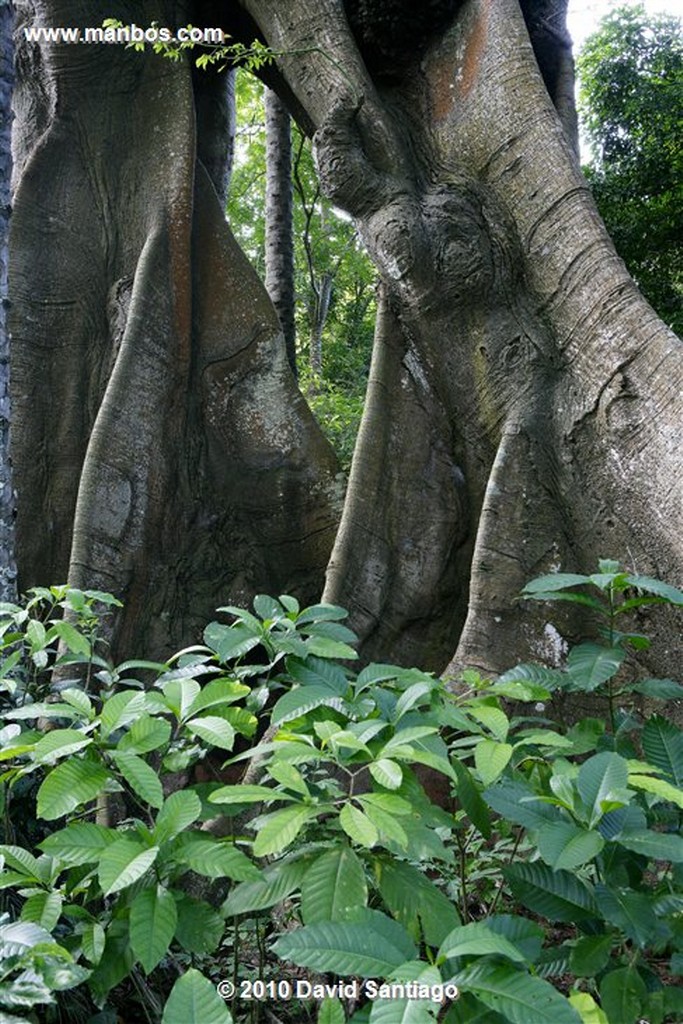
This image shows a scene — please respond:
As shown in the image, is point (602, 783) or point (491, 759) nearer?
point (602, 783)

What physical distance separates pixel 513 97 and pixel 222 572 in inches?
99.0

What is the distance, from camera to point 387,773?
5.20 ft

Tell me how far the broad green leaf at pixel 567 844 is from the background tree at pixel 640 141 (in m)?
7.89

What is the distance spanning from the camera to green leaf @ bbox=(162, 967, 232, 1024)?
1.42 metres

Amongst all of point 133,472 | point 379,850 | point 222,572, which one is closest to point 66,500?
point 133,472

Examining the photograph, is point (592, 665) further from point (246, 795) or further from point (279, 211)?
point (279, 211)

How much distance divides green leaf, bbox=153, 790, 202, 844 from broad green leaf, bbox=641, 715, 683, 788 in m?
0.93

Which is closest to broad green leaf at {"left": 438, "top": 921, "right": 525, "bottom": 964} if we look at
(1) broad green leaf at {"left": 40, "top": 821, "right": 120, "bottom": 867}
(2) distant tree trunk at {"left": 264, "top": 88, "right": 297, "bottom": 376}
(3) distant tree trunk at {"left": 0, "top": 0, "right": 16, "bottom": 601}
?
(1) broad green leaf at {"left": 40, "top": 821, "right": 120, "bottom": 867}

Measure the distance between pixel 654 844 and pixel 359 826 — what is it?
51cm

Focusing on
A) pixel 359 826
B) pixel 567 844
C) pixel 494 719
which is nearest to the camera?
pixel 359 826

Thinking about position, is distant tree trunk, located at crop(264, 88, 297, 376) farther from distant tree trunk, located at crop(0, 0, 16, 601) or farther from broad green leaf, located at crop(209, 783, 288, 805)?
broad green leaf, located at crop(209, 783, 288, 805)

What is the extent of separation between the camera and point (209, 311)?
524 centimetres

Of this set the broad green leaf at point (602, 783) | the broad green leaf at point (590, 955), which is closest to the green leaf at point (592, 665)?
the broad green leaf at point (602, 783)

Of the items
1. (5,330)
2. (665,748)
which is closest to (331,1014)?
(665,748)
